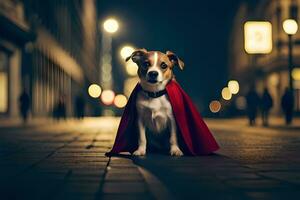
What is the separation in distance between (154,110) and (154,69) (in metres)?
0.59

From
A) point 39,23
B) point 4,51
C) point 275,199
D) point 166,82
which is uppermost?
point 39,23

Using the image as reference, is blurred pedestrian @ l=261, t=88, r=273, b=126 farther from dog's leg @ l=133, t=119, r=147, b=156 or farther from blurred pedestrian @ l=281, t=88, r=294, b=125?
dog's leg @ l=133, t=119, r=147, b=156

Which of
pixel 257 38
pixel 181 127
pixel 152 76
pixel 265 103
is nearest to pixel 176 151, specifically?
pixel 181 127

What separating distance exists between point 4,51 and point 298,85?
2668cm

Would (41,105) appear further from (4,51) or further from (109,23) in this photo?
(109,23)

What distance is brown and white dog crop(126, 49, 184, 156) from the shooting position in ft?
27.4

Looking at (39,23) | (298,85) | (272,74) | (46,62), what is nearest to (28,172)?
(39,23)

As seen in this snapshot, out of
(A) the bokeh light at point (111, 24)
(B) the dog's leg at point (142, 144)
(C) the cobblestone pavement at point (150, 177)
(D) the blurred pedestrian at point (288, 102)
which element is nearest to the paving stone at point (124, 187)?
(C) the cobblestone pavement at point (150, 177)

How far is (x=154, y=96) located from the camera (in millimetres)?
8492

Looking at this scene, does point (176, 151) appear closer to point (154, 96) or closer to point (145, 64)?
point (154, 96)

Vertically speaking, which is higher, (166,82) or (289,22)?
(289,22)

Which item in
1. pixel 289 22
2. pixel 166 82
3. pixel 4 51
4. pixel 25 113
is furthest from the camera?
pixel 4 51

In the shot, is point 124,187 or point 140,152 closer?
point 124,187

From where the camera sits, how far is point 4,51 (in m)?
34.2
